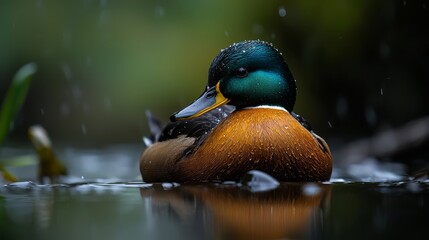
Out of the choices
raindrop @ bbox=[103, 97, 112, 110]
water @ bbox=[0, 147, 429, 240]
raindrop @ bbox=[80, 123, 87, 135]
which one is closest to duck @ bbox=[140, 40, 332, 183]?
water @ bbox=[0, 147, 429, 240]

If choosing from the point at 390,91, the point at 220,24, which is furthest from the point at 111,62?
the point at 390,91

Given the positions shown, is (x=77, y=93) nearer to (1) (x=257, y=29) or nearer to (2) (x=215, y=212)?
(1) (x=257, y=29)

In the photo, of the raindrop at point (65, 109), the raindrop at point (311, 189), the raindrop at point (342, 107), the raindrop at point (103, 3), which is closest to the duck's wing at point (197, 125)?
the raindrop at point (311, 189)

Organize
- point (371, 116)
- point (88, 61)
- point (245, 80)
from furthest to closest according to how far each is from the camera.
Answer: point (88, 61), point (371, 116), point (245, 80)

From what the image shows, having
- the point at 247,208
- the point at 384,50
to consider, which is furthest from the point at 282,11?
A: the point at 247,208

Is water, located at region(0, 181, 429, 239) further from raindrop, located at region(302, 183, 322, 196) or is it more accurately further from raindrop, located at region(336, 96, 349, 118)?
raindrop, located at region(336, 96, 349, 118)

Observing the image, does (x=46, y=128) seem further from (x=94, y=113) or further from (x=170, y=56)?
(x=170, y=56)
